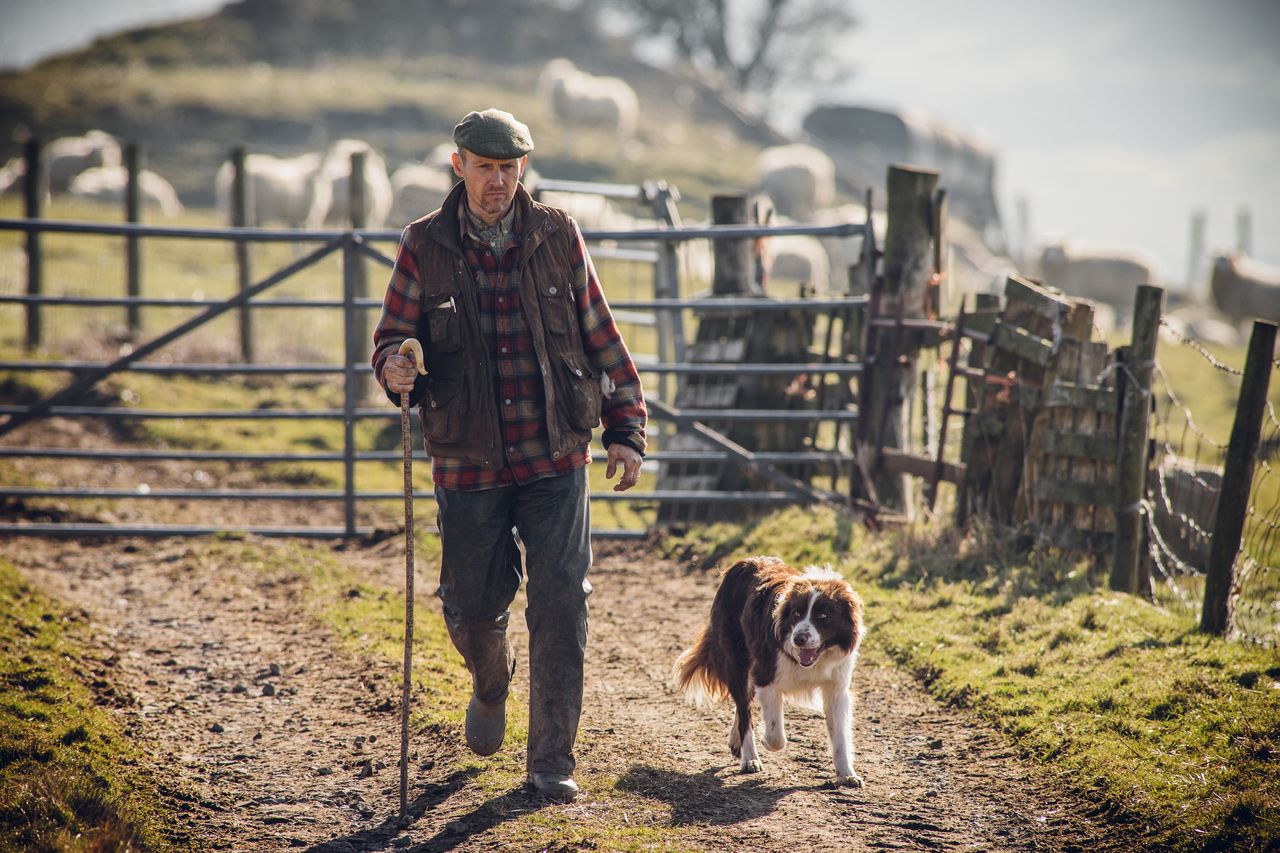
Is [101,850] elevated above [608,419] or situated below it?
below

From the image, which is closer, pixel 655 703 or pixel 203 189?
pixel 655 703

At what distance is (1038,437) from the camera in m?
7.15

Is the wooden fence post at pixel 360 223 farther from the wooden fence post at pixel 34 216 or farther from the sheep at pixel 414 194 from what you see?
Result: the sheep at pixel 414 194

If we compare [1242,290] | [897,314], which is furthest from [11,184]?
[1242,290]

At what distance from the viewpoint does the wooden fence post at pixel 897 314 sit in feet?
26.9

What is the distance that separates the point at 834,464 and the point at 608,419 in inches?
182

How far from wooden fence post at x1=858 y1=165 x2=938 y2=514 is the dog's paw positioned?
12.8 feet

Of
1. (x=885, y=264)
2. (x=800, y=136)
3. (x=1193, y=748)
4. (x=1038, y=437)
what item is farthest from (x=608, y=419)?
(x=800, y=136)

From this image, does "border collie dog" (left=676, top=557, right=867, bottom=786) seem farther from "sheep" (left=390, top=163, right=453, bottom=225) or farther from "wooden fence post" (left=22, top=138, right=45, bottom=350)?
"sheep" (left=390, top=163, right=453, bottom=225)

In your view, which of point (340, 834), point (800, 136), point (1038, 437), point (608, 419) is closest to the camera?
point (340, 834)

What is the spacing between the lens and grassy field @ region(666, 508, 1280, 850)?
4250mm

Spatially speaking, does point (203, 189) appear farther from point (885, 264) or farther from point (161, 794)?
point (161, 794)

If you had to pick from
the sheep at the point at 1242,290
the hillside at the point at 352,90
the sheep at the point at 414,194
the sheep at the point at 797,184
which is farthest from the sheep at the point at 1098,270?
the sheep at the point at 414,194

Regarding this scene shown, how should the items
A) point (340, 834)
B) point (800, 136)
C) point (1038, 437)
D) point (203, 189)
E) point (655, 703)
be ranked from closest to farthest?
point (340, 834) → point (655, 703) → point (1038, 437) → point (203, 189) → point (800, 136)
